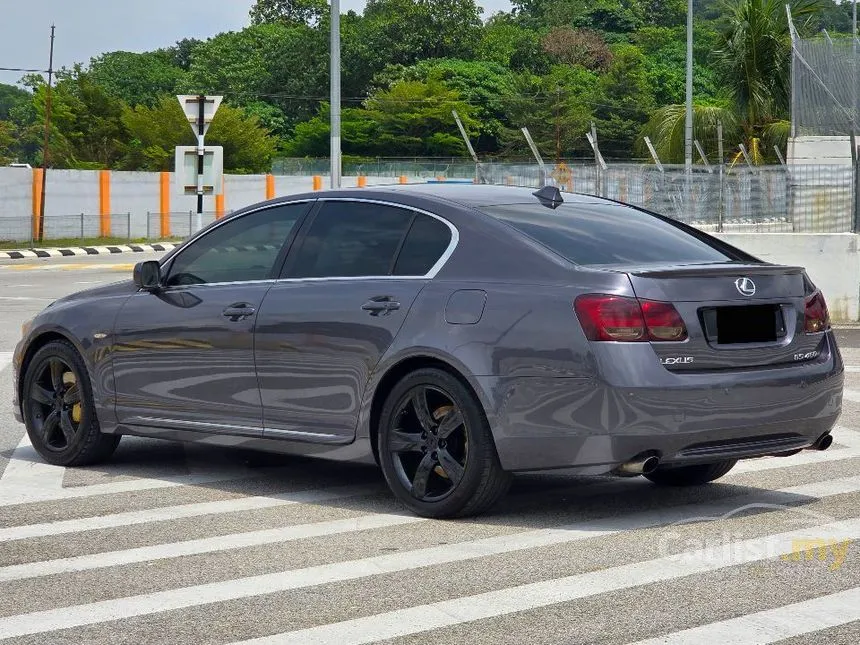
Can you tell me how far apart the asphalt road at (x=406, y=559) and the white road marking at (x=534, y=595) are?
1 centimetres

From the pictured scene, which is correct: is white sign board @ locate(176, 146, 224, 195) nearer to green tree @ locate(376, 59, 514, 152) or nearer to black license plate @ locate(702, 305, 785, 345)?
black license plate @ locate(702, 305, 785, 345)

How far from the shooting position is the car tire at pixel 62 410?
8375mm

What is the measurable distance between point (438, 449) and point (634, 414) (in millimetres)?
931

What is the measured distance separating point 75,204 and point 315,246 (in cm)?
4631

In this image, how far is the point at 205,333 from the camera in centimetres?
775

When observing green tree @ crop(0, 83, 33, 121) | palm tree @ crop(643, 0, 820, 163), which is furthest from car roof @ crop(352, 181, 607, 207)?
green tree @ crop(0, 83, 33, 121)

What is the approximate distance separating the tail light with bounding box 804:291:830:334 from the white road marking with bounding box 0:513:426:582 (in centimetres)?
192

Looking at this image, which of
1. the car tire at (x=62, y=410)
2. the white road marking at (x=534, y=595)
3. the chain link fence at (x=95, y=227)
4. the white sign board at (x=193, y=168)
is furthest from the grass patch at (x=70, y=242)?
the white road marking at (x=534, y=595)

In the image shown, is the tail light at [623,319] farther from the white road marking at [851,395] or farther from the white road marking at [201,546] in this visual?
the white road marking at [851,395]

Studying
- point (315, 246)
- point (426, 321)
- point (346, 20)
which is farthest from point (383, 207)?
point (346, 20)

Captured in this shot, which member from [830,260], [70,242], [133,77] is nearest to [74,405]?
[830,260]

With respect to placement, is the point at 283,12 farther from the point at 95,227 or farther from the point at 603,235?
the point at 603,235

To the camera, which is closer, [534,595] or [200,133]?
[534,595]

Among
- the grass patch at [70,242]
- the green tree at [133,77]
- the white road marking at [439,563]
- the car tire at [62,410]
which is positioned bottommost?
the white road marking at [439,563]
